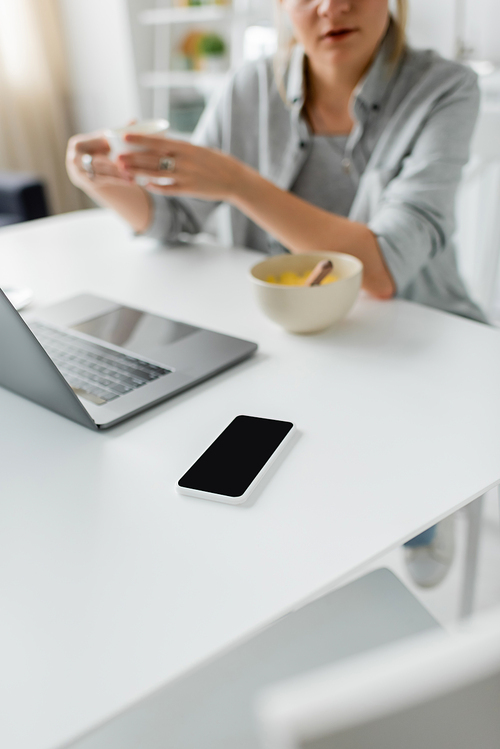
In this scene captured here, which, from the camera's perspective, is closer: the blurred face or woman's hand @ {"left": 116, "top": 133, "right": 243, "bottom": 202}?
woman's hand @ {"left": 116, "top": 133, "right": 243, "bottom": 202}

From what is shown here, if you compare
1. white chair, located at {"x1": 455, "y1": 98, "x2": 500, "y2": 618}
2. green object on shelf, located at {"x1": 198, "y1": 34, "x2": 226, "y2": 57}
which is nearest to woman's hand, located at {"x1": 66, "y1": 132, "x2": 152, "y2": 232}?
white chair, located at {"x1": 455, "y1": 98, "x2": 500, "y2": 618}

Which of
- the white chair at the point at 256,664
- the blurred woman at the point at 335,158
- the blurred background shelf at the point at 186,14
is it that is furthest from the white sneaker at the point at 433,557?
the blurred background shelf at the point at 186,14

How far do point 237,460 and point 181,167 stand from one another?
50 cm

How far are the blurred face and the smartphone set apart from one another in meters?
0.73

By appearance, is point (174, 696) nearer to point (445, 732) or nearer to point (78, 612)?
point (78, 612)

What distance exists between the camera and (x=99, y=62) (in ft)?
11.1

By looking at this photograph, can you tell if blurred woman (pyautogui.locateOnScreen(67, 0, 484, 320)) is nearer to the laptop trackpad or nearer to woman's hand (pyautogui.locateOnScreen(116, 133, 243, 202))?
woman's hand (pyautogui.locateOnScreen(116, 133, 243, 202))

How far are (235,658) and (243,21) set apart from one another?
108 inches

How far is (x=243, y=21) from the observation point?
2.70m

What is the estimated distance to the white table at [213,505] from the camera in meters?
0.41

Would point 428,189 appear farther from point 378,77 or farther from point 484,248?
point 484,248

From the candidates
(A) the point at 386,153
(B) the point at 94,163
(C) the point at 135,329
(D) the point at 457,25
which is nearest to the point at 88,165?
(B) the point at 94,163

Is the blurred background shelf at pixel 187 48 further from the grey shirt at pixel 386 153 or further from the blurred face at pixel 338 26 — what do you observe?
the blurred face at pixel 338 26

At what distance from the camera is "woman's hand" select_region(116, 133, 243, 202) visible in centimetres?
88
